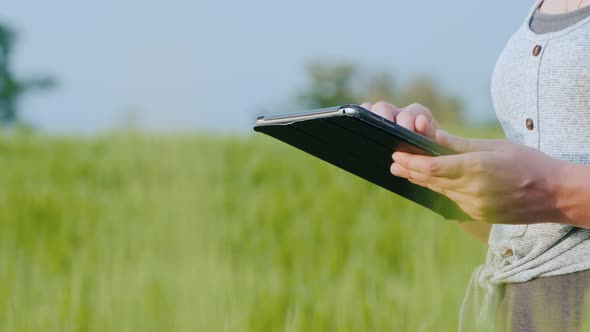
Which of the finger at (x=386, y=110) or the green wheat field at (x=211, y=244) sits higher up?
the finger at (x=386, y=110)

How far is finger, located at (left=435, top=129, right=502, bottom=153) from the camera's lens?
0.80m

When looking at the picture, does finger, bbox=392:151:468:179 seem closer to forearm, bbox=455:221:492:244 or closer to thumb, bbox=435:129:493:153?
thumb, bbox=435:129:493:153

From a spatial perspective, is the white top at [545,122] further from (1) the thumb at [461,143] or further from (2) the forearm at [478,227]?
(1) the thumb at [461,143]

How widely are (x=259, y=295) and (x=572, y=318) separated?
4.45 feet

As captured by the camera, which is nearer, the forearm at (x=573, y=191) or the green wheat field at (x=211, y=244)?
the forearm at (x=573, y=191)

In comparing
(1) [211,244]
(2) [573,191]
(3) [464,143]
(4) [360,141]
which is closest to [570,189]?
(2) [573,191]

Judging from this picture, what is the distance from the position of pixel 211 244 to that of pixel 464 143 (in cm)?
221

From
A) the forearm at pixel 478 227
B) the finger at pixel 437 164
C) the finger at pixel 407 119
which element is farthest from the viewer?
the forearm at pixel 478 227

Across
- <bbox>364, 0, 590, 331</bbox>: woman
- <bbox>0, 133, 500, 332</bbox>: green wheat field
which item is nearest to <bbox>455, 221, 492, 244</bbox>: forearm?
<bbox>364, 0, 590, 331</bbox>: woman

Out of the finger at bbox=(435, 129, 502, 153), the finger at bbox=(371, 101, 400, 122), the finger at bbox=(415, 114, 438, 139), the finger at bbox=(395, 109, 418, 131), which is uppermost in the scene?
the finger at bbox=(371, 101, 400, 122)

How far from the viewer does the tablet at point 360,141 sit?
2.68 feet

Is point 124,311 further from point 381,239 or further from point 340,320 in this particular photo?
point 381,239

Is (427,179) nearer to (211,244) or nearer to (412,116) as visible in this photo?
(412,116)

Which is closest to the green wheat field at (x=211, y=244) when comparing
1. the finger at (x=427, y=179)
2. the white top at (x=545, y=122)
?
the white top at (x=545, y=122)
